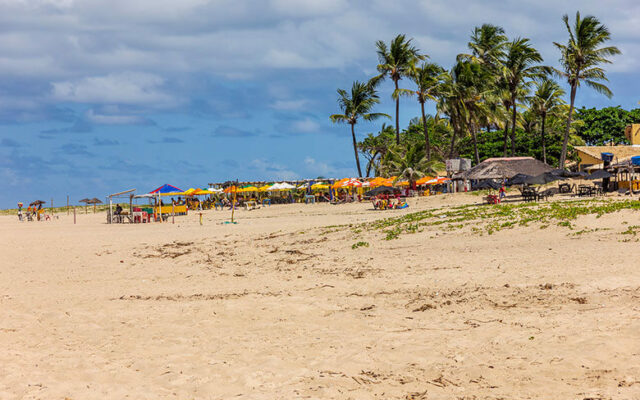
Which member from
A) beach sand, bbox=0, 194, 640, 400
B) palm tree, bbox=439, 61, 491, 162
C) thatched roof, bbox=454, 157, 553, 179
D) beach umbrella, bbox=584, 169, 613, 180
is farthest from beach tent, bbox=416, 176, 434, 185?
beach sand, bbox=0, 194, 640, 400

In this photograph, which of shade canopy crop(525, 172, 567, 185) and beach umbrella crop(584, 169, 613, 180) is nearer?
beach umbrella crop(584, 169, 613, 180)

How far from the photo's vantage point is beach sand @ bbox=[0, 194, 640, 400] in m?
5.66

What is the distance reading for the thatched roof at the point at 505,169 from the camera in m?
38.1

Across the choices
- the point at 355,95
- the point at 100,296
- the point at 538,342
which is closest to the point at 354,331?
the point at 538,342

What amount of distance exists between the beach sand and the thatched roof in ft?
78.4

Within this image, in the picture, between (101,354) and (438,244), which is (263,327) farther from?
(438,244)

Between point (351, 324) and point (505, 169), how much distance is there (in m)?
33.0

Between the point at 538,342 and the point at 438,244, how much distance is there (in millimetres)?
7579

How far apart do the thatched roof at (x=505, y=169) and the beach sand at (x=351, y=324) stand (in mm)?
23887

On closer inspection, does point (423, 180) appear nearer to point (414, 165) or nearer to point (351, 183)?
point (414, 165)

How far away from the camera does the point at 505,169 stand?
3859 centimetres

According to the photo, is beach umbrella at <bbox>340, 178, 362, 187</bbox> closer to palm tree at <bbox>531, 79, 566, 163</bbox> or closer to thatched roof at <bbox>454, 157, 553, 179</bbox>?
thatched roof at <bbox>454, 157, 553, 179</bbox>

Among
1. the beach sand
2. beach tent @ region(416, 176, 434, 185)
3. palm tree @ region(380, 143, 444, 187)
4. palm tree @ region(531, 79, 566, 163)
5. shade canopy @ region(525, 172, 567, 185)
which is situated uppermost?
palm tree @ region(531, 79, 566, 163)

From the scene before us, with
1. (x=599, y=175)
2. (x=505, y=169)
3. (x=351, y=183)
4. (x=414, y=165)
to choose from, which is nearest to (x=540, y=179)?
→ (x=599, y=175)
